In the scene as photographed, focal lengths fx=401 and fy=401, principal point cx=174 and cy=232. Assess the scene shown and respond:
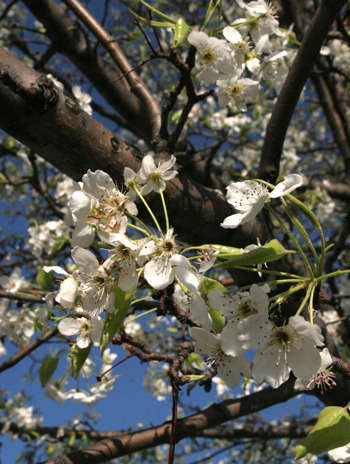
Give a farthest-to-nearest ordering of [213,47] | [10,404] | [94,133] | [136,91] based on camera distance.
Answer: [10,404] < [136,91] < [213,47] < [94,133]

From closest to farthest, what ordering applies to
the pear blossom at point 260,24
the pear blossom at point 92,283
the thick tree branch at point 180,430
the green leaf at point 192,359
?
1. the pear blossom at point 92,283
2. the pear blossom at point 260,24
3. the thick tree branch at point 180,430
4. the green leaf at point 192,359

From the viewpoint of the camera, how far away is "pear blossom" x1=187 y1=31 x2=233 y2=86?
4.89 ft

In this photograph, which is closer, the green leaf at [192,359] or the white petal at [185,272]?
the white petal at [185,272]

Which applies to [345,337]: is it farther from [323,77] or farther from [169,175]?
[323,77]

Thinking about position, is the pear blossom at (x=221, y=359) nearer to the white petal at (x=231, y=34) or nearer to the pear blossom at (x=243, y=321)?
the pear blossom at (x=243, y=321)

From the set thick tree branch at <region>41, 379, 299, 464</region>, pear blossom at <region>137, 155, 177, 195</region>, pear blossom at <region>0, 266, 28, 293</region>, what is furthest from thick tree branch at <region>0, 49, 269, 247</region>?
pear blossom at <region>0, 266, 28, 293</region>

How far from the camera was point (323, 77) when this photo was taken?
394 cm

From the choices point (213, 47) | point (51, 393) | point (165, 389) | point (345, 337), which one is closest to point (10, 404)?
point (165, 389)

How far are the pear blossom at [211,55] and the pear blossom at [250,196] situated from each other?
669mm

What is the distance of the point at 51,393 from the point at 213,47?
6.70 ft

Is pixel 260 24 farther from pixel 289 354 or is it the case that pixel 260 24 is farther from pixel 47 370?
pixel 47 370

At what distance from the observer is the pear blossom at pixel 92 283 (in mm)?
936

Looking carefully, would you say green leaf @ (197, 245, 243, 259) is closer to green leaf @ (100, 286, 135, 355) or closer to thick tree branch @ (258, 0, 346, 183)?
green leaf @ (100, 286, 135, 355)

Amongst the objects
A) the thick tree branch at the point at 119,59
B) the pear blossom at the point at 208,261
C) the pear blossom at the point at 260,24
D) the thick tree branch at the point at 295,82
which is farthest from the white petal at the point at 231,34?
the pear blossom at the point at 208,261
